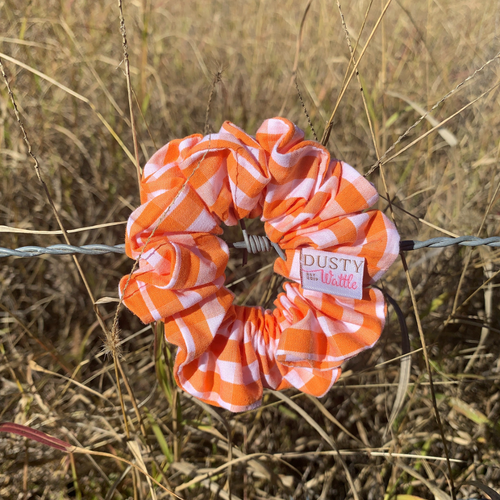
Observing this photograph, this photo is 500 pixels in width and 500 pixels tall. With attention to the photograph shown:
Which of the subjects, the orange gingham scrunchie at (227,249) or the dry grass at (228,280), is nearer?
the orange gingham scrunchie at (227,249)

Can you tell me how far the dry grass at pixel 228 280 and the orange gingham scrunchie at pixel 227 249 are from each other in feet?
0.57

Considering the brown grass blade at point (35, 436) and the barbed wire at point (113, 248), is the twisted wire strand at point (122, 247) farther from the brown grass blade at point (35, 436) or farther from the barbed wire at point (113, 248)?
the brown grass blade at point (35, 436)

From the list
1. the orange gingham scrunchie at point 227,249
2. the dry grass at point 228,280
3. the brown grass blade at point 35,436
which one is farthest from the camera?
the dry grass at point 228,280

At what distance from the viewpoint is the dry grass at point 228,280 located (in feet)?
2.87

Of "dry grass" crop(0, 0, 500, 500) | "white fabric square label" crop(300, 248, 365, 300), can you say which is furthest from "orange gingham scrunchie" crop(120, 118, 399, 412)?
"dry grass" crop(0, 0, 500, 500)

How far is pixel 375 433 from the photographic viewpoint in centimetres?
110

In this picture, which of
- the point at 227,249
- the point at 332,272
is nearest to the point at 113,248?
the point at 227,249

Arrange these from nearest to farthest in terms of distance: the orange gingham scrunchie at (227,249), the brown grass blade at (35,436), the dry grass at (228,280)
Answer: the orange gingham scrunchie at (227,249) → the brown grass blade at (35,436) → the dry grass at (228,280)

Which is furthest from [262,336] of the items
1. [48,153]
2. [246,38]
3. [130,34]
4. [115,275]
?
[246,38]

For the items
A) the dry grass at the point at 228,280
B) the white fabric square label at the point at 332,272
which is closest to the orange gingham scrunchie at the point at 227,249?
the white fabric square label at the point at 332,272

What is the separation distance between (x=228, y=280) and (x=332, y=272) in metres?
0.65

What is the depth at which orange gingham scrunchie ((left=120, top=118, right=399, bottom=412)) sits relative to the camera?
0.53 m

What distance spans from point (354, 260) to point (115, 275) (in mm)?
982

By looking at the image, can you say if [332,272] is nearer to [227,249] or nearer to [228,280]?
[227,249]
